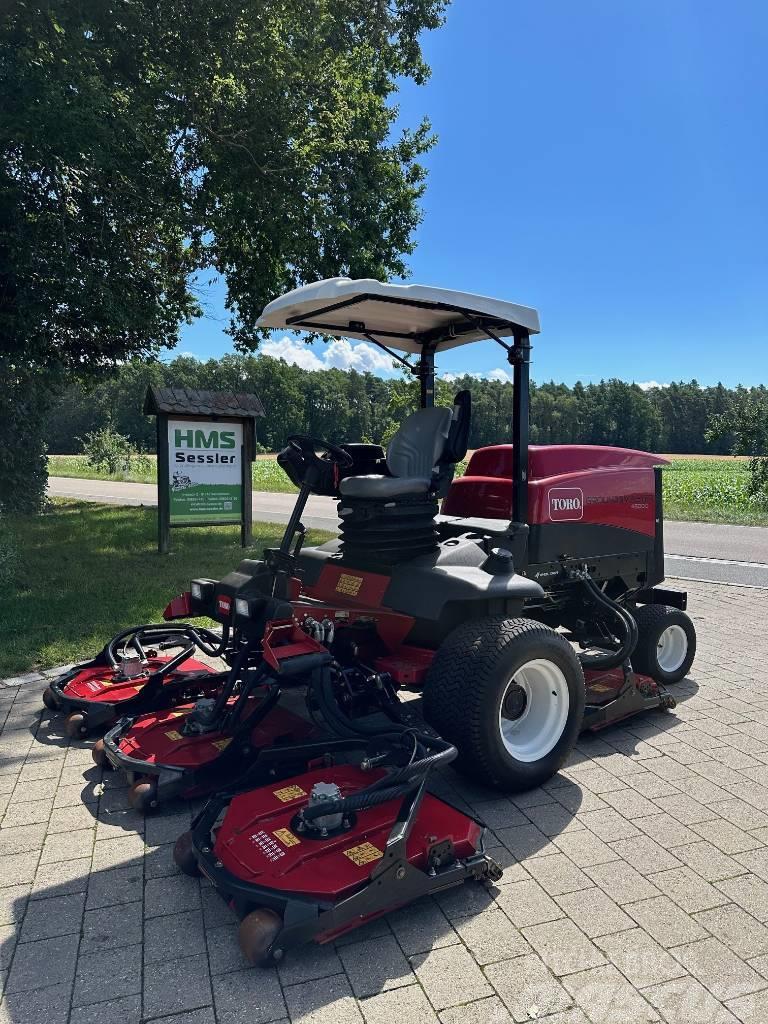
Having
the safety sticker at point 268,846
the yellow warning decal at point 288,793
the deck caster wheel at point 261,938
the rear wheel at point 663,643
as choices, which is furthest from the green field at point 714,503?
the deck caster wheel at point 261,938

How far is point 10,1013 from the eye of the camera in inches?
83.5

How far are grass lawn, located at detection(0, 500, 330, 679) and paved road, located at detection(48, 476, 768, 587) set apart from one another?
213cm

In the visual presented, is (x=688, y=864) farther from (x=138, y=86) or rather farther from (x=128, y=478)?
(x=128, y=478)

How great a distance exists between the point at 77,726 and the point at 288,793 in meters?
1.65

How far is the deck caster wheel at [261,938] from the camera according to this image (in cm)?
221

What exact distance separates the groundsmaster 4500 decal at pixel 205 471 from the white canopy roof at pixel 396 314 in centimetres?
567

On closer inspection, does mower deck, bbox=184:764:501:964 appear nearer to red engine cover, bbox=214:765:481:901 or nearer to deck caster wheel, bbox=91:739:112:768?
red engine cover, bbox=214:765:481:901

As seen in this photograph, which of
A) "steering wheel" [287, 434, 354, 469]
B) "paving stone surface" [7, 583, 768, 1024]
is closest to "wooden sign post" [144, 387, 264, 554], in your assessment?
"steering wheel" [287, 434, 354, 469]

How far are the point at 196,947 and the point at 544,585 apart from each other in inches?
101

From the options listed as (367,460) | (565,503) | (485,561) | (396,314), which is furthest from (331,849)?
(396,314)

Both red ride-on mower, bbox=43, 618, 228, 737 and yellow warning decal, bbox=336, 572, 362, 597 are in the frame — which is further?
red ride-on mower, bbox=43, 618, 228, 737

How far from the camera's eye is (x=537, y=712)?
362cm

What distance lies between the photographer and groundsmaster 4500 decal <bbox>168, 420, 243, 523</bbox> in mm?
9719

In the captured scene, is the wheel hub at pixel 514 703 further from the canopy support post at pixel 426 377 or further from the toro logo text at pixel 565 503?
the canopy support post at pixel 426 377
